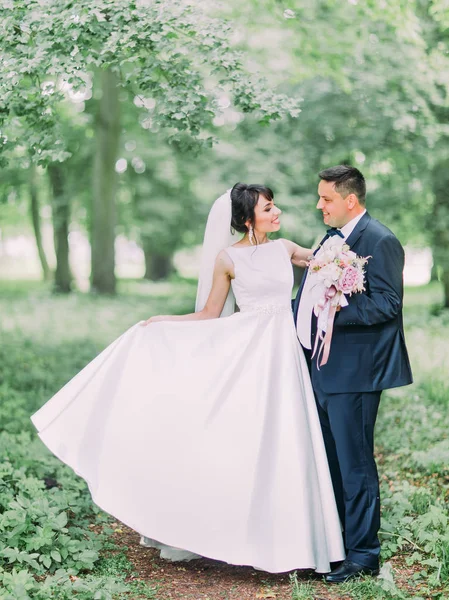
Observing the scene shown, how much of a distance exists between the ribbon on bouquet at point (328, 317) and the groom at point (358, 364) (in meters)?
0.07

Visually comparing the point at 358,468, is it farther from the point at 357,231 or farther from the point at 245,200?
the point at 245,200

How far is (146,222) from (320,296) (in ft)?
66.2

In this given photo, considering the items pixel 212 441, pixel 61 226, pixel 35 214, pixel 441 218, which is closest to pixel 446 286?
pixel 441 218

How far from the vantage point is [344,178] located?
4492 mm

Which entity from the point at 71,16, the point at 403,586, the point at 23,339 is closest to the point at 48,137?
the point at 71,16

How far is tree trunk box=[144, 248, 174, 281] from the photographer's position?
116 feet

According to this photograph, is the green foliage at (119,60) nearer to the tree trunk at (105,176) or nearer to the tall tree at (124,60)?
the tall tree at (124,60)

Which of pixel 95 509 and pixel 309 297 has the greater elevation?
pixel 309 297

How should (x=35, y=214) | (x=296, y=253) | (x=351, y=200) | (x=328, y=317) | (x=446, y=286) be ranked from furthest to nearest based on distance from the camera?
(x=35, y=214)
(x=446, y=286)
(x=296, y=253)
(x=351, y=200)
(x=328, y=317)

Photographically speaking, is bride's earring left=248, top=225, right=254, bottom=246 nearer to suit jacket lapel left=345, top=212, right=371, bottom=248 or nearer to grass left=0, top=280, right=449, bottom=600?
suit jacket lapel left=345, top=212, right=371, bottom=248

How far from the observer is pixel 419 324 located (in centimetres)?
1430

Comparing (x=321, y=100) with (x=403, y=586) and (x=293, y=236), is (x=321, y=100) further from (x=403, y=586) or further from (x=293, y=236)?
(x=403, y=586)

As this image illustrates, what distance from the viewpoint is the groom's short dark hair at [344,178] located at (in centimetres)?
448

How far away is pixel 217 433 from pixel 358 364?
3.18ft
